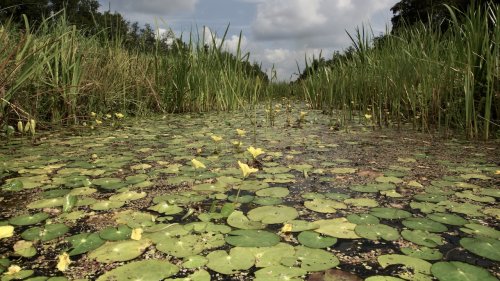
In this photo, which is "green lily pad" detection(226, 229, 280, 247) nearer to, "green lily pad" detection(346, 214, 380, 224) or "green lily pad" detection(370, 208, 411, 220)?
"green lily pad" detection(346, 214, 380, 224)

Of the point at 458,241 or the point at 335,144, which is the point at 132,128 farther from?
the point at 458,241

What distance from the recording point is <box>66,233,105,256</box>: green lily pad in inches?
38.4

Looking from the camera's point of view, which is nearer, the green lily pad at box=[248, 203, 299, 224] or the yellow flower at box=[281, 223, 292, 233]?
the yellow flower at box=[281, 223, 292, 233]

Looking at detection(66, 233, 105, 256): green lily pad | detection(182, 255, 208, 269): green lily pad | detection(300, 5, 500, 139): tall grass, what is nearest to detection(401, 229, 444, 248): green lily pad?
detection(182, 255, 208, 269): green lily pad

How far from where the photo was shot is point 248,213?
1251mm

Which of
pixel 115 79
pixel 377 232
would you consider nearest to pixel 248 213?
pixel 377 232

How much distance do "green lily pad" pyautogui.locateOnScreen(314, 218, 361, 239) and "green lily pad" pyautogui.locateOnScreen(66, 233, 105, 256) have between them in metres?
0.65

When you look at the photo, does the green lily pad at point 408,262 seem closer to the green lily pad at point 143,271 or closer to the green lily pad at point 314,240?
the green lily pad at point 314,240

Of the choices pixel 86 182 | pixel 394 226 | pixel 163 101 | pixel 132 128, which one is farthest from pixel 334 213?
pixel 163 101

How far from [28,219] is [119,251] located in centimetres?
43

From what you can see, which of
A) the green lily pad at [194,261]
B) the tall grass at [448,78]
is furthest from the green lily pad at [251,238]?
the tall grass at [448,78]

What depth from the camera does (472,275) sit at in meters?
0.85

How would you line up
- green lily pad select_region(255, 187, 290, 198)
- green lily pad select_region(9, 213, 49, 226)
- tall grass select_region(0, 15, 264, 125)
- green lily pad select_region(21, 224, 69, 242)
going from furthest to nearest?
tall grass select_region(0, 15, 264, 125)
green lily pad select_region(255, 187, 290, 198)
green lily pad select_region(9, 213, 49, 226)
green lily pad select_region(21, 224, 69, 242)

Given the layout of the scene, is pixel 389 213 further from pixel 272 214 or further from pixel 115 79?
pixel 115 79
